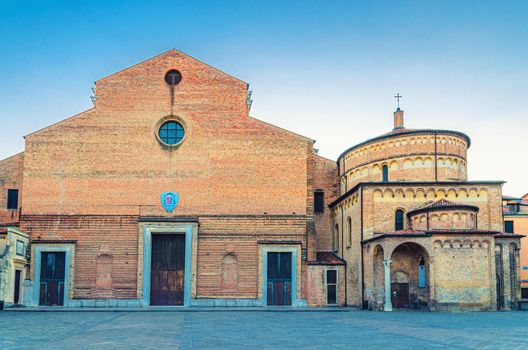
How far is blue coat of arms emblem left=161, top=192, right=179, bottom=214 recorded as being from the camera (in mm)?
33344

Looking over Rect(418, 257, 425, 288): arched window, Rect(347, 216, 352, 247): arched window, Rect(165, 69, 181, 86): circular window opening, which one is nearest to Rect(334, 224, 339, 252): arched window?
Rect(347, 216, 352, 247): arched window

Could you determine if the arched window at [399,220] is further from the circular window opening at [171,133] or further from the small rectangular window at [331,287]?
the circular window opening at [171,133]

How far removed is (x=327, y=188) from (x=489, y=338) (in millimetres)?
25502

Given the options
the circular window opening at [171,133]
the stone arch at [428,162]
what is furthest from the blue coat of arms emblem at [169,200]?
the stone arch at [428,162]

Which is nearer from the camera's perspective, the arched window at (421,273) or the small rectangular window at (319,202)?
the arched window at (421,273)

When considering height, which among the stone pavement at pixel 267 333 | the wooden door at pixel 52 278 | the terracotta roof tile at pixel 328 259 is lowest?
the stone pavement at pixel 267 333

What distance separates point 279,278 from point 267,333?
51.1ft

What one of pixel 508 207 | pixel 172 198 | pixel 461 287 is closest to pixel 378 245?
pixel 461 287

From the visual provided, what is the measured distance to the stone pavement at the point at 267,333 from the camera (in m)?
14.6

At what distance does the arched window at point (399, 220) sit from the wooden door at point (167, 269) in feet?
40.0

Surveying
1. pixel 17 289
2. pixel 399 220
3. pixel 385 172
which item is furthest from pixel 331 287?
pixel 17 289

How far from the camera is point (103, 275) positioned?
107ft

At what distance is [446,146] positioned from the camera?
3634 centimetres

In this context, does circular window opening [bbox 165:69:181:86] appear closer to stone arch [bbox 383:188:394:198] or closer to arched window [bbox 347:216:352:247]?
arched window [bbox 347:216:352:247]
